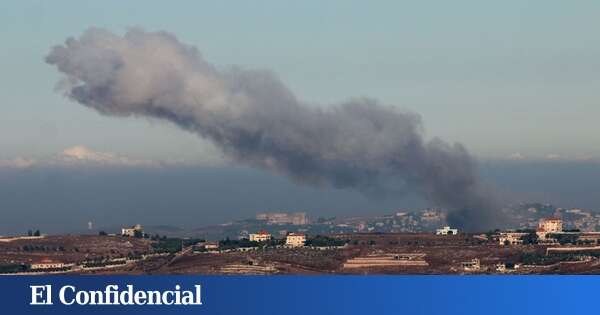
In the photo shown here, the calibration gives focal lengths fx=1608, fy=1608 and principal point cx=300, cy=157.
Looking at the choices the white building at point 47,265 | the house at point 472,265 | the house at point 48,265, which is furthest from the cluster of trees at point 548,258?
the white building at point 47,265

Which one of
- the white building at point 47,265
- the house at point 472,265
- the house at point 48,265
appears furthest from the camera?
the white building at point 47,265

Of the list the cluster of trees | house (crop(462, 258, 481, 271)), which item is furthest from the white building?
the cluster of trees

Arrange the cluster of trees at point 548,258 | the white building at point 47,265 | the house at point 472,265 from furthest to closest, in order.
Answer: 1. the white building at point 47,265
2. the cluster of trees at point 548,258
3. the house at point 472,265

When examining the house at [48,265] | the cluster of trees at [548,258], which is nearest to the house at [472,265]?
the cluster of trees at [548,258]

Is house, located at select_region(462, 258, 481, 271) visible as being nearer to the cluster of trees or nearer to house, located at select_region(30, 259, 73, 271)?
the cluster of trees

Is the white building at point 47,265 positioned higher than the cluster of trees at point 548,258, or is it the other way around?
the white building at point 47,265

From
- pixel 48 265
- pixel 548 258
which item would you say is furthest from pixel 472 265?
pixel 48 265

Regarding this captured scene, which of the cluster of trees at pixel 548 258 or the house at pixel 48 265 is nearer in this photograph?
the cluster of trees at pixel 548 258

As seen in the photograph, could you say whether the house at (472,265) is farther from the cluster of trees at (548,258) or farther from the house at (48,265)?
the house at (48,265)

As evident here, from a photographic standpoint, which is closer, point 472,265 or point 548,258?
point 472,265

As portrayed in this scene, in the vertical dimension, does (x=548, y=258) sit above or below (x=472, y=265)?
above

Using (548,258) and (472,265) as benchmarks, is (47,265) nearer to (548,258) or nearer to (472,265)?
(472,265)

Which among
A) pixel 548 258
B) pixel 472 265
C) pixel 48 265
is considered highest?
pixel 48 265

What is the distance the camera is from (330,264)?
18400 cm
